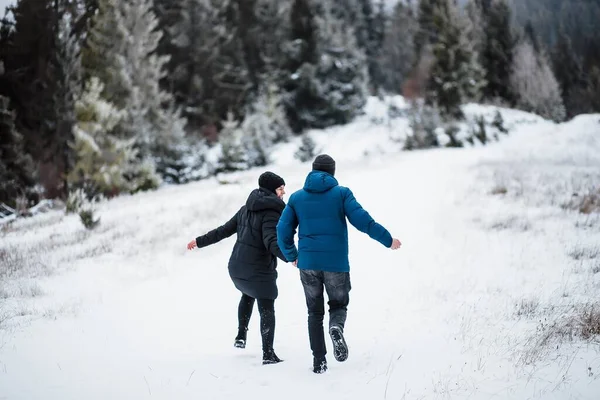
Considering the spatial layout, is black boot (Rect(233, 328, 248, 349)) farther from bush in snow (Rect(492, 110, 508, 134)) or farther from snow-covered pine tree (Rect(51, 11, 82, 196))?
bush in snow (Rect(492, 110, 508, 134))

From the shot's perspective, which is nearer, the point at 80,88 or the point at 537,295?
the point at 537,295

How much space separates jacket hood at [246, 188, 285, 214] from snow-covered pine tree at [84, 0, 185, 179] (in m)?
22.4

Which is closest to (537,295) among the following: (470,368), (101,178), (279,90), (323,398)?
(470,368)

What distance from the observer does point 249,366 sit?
14.9 feet

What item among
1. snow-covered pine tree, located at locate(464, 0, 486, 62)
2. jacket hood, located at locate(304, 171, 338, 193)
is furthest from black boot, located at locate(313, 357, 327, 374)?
snow-covered pine tree, located at locate(464, 0, 486, 62)

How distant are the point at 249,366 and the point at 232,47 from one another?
3771 centimetres

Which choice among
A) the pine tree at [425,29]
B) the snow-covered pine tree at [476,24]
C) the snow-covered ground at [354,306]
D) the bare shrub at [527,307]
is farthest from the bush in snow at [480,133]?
the pine tree at [425,29]

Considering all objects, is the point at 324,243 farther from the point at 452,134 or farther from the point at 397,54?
the point at 397,54

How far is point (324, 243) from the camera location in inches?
164

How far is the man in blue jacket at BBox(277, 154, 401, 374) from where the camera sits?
4.15 m

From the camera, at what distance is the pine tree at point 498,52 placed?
44.9 meters

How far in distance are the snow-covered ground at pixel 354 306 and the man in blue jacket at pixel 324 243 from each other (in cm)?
47

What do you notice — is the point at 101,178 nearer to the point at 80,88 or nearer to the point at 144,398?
the point at 80,88

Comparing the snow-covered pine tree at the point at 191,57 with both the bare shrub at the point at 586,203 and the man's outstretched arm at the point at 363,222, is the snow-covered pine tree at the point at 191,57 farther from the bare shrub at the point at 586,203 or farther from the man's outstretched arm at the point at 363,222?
the man's outstretched arm at the point at 363,222
